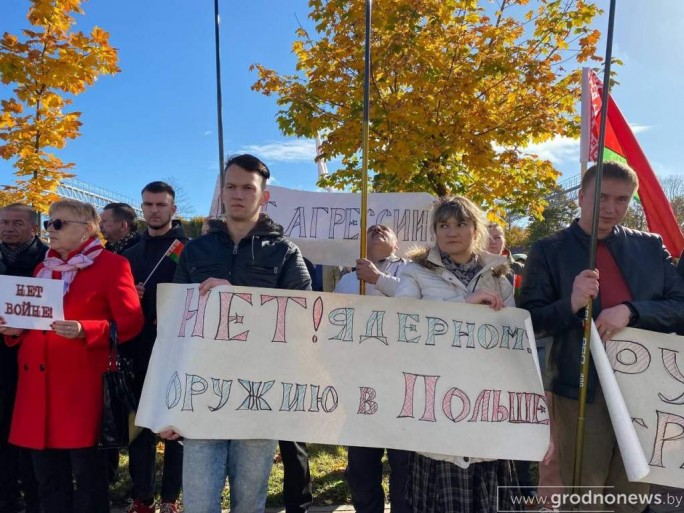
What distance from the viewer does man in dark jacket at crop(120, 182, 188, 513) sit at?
335cm

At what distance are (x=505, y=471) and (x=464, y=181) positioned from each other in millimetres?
5167

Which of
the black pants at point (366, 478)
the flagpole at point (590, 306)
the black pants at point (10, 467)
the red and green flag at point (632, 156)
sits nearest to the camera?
the flagpole at point (590, 306)

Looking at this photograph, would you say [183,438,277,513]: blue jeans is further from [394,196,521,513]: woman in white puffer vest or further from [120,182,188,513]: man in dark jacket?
[120,182,188,513]: man in dark jacket

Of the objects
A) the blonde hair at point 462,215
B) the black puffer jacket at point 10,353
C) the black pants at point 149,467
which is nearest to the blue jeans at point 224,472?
the black pants at point 149,467

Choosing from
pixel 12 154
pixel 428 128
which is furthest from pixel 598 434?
pixel 12 154

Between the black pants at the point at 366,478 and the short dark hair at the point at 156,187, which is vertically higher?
the short dark hair at the point at 156,187

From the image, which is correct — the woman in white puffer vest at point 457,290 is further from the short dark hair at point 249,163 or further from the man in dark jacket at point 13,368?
the man in dark jacket at point 13,368

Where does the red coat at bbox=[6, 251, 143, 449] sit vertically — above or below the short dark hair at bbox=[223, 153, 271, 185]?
below

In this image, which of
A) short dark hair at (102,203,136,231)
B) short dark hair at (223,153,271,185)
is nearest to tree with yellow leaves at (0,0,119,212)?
short dark hair at (102,203,136,231)

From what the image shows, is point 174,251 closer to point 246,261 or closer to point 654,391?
point 246,261

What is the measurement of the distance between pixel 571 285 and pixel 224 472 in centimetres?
185

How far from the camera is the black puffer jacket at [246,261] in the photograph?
246 centimetres

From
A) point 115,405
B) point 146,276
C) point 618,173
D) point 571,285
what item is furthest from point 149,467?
point 618,173

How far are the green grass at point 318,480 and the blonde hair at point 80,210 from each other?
2.15 metres
